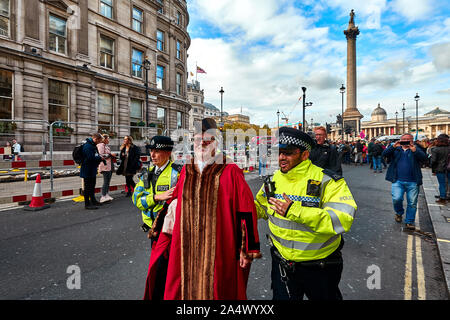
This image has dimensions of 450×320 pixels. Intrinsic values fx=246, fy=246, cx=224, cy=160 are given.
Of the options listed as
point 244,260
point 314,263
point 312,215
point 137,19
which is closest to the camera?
point 312,215

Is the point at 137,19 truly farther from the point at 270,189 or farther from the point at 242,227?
the point at 242,227

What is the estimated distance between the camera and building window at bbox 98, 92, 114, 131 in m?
20.4

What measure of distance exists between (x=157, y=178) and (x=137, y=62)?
24673mm

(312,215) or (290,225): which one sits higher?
(312,215)

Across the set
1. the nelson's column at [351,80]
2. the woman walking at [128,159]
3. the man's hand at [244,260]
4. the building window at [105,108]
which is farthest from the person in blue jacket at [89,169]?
the nelson's column at [351,80]

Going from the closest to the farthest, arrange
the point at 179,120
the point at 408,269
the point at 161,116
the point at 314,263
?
the point at 314,263
the point at 408,269
the point at 161,116
the point at 179,120

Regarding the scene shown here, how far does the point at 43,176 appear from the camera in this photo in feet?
37.0

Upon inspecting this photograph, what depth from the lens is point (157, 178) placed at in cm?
273

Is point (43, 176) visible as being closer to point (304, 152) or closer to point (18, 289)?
point (18, 289)

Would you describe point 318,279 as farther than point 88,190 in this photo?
No

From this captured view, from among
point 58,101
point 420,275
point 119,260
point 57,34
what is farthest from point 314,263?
point 57,34

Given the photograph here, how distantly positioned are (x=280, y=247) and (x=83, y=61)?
21.5 m

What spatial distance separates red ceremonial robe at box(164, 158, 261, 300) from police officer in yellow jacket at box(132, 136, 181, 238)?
72cm

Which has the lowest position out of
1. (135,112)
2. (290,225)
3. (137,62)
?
(290,225)
